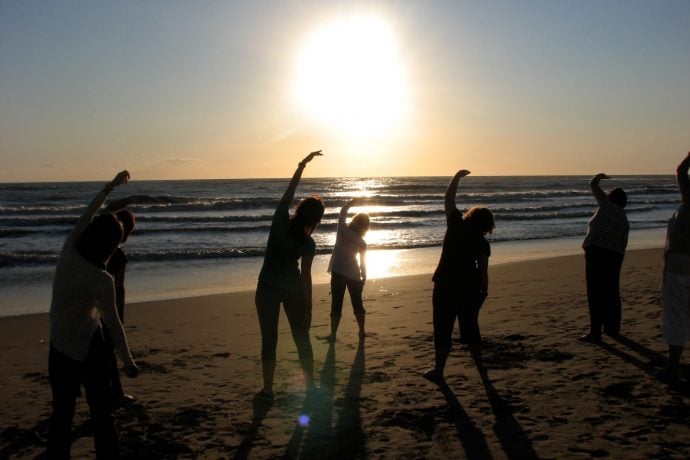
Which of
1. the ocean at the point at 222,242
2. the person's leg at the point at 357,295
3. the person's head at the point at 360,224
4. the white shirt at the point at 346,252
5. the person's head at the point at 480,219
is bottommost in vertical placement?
the ocean at the point at 222,242

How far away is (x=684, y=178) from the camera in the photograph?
4984mm

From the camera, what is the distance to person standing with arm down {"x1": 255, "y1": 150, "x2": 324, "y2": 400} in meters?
4.70

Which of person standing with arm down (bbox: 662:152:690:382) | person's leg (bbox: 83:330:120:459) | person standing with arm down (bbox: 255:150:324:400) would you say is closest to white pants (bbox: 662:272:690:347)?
person standing with arm down (bbox: 662:152:690:382)

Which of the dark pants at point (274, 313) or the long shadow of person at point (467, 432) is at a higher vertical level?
the dark pants at point (274, 313)

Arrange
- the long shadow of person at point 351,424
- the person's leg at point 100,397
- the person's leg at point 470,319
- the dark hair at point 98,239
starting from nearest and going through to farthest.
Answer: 1. the dark hair at point 98,239
2. the person's leg at point 100,397
3. the long shadow of person at point 351,424
4. the person's leg at point 470,319

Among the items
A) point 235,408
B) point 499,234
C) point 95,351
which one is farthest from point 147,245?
point 95,351

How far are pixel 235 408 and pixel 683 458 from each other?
3126 mm

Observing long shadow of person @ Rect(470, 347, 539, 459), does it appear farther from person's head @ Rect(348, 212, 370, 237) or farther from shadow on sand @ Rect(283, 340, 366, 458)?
person's head @ Rect(348, 212, 370, 237)

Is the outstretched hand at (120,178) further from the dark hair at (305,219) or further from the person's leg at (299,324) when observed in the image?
the person's leg at (299,324)

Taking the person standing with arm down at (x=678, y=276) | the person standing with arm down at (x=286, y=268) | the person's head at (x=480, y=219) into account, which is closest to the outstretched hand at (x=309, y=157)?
the person standing with arm down at (x=286, y=268)

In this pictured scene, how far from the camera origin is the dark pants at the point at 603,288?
256 inches

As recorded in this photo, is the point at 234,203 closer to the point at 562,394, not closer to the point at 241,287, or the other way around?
the point at 241,287

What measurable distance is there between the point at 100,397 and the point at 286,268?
1761mm

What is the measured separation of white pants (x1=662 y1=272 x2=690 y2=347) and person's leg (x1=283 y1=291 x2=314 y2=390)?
116 inches
